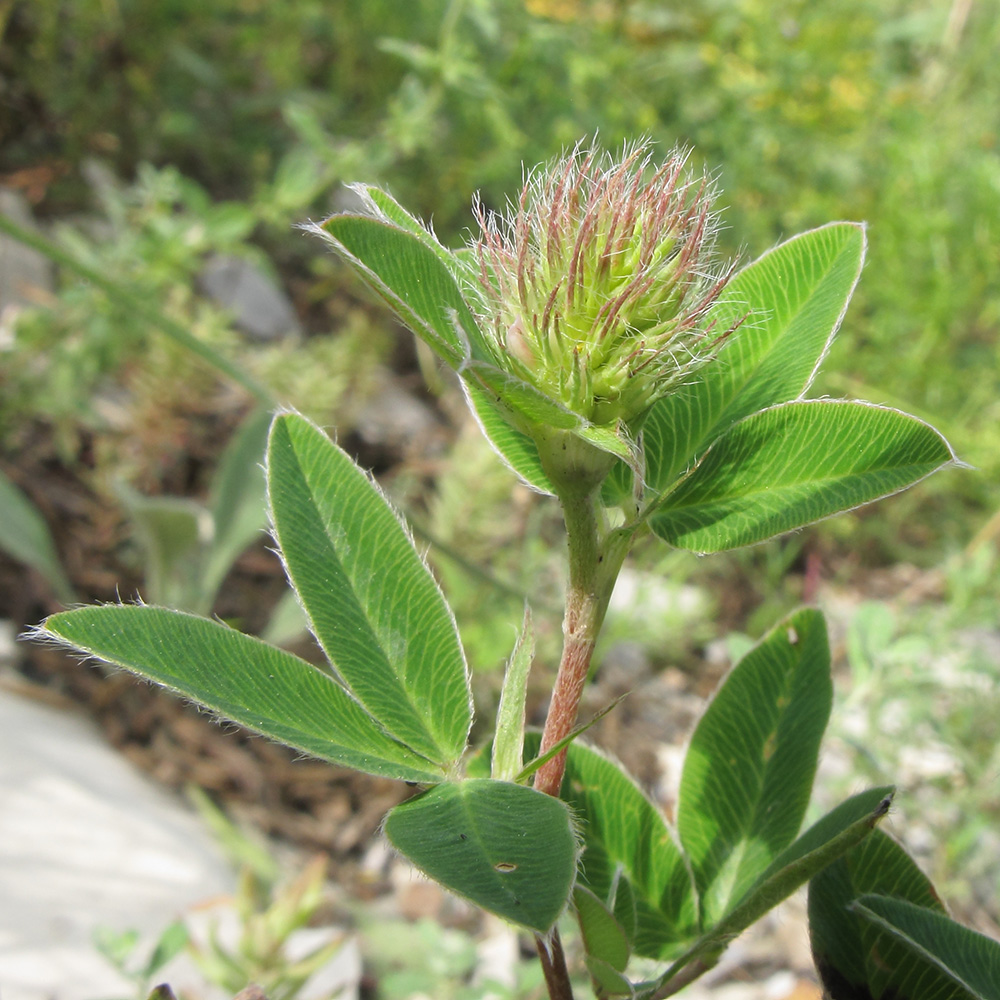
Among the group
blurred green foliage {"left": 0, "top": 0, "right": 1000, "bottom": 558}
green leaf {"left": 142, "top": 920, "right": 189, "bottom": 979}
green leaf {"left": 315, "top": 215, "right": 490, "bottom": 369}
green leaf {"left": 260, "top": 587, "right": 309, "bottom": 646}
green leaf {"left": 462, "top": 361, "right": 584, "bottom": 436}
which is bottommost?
green leaf {"left": 142, "top": 920, "right": 189, "bottom": 979}

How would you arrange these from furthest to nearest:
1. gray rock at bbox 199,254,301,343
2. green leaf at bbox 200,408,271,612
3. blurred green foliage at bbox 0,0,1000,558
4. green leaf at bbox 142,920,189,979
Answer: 1. gray rock at bbox 199,254,301,343
2. blurred green foliage at bbox 0,0,1000,558
3. green leaf at bbox 200,408,271,612
4. green leaf at bbox 142,920,189,979

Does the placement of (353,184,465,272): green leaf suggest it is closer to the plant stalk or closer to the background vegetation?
the plant stalk

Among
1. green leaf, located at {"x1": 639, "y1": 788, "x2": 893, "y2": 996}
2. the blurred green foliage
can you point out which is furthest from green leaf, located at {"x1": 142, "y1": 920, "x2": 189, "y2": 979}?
the blurred green foliage

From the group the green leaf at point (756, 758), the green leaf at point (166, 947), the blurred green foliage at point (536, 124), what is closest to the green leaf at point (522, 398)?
the green leaf at point (756, 758)

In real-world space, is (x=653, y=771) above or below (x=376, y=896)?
above

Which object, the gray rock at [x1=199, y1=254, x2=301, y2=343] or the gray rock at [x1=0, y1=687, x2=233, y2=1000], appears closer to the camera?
the gray rock at [x1=0, y1=687, x2=233, y2=1000]

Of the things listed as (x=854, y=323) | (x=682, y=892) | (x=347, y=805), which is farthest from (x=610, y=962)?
(x=854, y=323)

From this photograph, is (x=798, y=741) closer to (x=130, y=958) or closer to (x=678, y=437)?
(x=678, y=437)

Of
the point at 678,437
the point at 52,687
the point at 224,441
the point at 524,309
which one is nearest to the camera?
the point at 524,309

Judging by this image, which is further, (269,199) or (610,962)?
(269,199)
